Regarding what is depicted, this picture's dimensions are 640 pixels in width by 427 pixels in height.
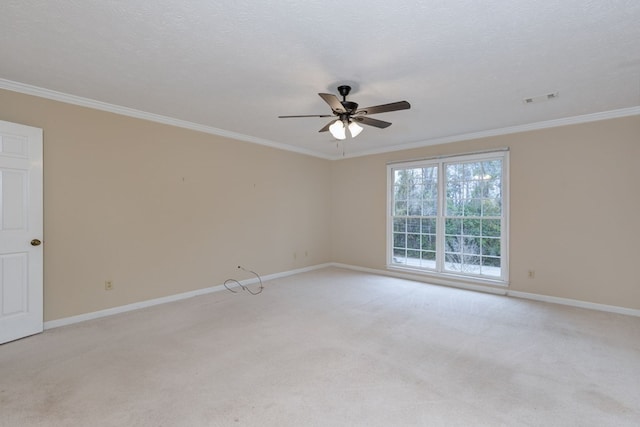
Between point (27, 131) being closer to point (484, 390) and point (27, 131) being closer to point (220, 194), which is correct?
point (220, 194)

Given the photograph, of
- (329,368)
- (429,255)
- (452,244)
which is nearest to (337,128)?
(329,368)

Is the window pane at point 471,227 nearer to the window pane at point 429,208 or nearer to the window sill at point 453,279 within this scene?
the window pane at point 429,208

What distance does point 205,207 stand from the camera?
15.1ft

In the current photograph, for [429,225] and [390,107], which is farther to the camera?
[429,225]

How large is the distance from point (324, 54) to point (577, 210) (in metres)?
4.04

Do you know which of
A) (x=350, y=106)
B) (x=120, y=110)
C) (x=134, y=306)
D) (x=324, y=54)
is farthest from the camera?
(x=134, y=306)

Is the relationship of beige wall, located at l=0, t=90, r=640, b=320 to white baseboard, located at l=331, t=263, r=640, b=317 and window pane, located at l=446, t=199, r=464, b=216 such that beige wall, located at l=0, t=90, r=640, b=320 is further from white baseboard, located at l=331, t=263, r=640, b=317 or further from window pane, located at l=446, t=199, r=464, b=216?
window pane, located at l=446, t=199, r=464, b=216

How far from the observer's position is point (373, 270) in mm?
6129

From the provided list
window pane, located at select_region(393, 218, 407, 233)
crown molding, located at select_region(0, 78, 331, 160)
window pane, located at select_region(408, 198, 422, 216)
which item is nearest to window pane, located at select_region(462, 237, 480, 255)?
window pane, located at select_region(408, 198, 422, 216)

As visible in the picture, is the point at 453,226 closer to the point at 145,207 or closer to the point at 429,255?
the point at 429,255


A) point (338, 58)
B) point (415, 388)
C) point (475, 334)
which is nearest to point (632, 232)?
point (475, 334)

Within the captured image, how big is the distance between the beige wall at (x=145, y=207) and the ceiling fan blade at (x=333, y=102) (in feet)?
8.50

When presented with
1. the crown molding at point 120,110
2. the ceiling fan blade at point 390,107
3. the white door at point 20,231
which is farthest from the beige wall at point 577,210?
the white door at point 20,231

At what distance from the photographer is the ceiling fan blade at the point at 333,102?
2579 millimetres
